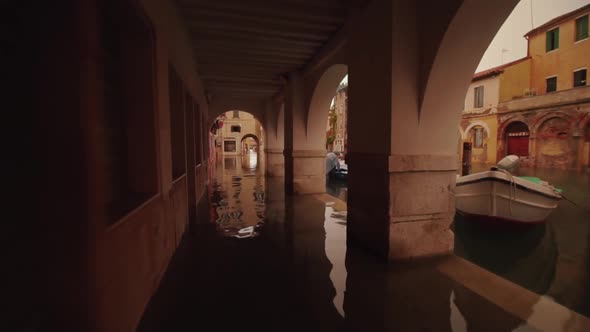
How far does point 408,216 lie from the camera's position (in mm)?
3186

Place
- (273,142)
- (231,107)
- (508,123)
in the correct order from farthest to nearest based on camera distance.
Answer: (508,123), (273,142), (231,107)

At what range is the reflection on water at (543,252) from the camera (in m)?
3.44

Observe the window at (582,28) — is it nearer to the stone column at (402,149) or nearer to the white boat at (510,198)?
the white boat at (510,198)

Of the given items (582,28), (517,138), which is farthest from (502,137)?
(582,28)

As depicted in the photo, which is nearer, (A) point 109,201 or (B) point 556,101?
(A) point 109,201

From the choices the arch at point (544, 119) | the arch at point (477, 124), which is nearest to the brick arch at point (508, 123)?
the arch at point (544, 119)

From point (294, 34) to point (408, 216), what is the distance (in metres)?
3.76

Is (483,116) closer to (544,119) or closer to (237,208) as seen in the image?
(544,119)

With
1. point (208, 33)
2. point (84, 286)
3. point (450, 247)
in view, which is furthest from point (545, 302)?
point (208, 33)

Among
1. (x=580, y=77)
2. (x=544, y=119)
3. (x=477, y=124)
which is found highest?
(x=580, y=77)

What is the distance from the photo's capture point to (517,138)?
18516 millimetres

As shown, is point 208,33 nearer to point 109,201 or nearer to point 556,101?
point 109,201

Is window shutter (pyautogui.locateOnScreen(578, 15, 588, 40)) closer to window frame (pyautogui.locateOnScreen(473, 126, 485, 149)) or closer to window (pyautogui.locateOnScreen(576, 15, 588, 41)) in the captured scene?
window (pyautogui.locateOnScreen(576, 15, 588, 41))

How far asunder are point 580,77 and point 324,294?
22.4m
